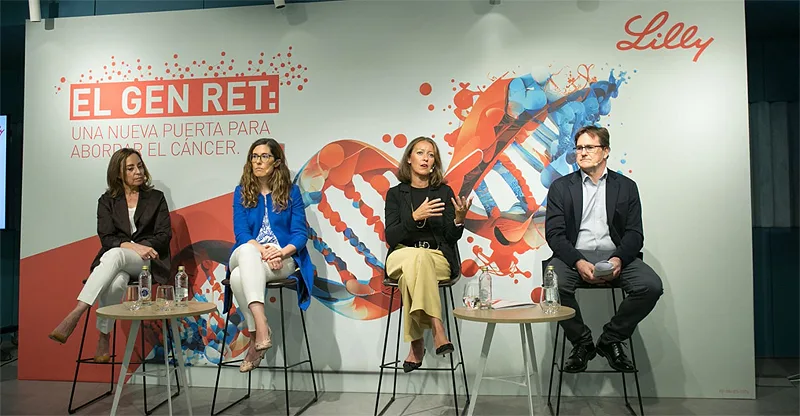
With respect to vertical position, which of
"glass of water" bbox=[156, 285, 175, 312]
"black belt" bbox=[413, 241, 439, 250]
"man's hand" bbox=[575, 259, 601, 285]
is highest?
"black belt" bbox=[413, 241, 439, 250]

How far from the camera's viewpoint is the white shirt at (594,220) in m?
3.85

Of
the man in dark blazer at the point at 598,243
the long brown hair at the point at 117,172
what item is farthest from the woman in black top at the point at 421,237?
the long brown hair at the point at 117,172

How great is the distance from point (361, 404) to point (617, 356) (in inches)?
60.6

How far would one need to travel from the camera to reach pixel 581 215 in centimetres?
388

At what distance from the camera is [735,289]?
4.09 m

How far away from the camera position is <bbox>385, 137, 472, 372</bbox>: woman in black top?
→ 355cm

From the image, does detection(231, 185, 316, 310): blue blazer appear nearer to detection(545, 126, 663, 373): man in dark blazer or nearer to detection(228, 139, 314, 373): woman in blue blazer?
detection(228, 139, 314, 373): woman in blue blazer

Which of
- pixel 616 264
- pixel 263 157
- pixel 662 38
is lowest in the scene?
pixel 616 264

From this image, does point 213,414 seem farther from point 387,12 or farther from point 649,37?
point 649,37

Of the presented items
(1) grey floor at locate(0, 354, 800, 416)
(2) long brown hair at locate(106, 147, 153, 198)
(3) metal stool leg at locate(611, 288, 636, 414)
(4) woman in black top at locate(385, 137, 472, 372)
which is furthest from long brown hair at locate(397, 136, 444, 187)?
(2) long brown hair at locate(106, 147, 153, 198)

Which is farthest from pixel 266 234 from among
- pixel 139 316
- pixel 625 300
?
pixel 625 300

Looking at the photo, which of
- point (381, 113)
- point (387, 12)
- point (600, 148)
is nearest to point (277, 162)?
point (381, 113)

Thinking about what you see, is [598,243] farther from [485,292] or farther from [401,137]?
[401,137]

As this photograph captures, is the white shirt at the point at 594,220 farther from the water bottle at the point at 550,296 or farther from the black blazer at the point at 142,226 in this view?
the black blazer at the point at 142,226
